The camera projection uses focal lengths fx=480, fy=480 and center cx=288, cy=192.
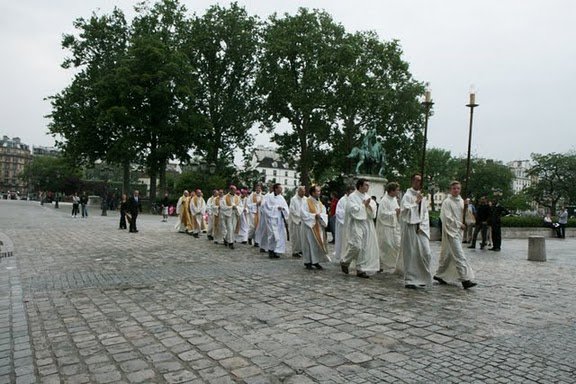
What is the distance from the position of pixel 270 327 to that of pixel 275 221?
8013mm

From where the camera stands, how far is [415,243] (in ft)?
29.1

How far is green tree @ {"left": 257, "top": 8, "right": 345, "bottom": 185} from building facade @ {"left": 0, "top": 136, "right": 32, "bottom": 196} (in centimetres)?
12865

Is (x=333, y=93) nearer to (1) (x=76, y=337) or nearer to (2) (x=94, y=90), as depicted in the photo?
(2) (x=94, y=90)

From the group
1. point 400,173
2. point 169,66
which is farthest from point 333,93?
point 169,66

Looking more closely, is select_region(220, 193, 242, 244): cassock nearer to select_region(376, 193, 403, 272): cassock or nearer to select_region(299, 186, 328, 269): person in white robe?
select_region(299, 186, 328, 269): person in white robe

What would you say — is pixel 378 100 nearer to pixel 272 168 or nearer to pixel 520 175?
pixel 272 168

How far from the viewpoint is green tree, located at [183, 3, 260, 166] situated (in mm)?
45344

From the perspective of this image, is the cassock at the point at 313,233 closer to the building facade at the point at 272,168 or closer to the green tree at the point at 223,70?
the green tree at the point at 223,70

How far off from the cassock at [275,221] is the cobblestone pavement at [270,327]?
2.75m

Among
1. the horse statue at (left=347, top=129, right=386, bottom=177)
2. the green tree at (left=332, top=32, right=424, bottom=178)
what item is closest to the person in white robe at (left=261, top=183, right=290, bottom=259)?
the horse statue at (left=347, top=129, right=386, bottom=177)

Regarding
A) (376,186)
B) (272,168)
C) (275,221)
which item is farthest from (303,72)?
(272,168)

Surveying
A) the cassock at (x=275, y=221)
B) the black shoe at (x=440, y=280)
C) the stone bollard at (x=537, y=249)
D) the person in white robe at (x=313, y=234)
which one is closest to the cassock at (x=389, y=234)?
the person in white robe at (x=313, y=234)

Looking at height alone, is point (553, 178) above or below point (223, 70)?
below

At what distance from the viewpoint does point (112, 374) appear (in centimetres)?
409
